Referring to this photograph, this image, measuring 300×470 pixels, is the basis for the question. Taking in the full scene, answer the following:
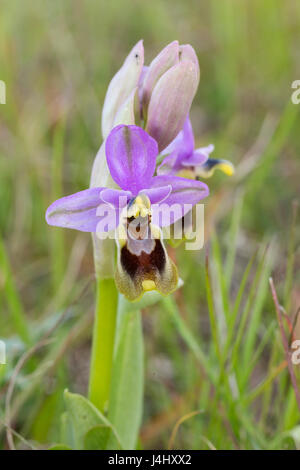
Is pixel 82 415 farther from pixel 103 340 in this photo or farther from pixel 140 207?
pixel 140 207

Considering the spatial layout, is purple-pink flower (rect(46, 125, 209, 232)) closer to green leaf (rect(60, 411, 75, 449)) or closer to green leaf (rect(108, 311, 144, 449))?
green leaf (rect(108, 311, 144, 449))

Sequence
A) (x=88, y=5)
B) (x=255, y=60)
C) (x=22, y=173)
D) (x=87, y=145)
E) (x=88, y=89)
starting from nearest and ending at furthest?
(x=22, y=173) → (x=87, y=145) → (x=88, y=89) → (x=255, y=60) → (x=88, y=5)

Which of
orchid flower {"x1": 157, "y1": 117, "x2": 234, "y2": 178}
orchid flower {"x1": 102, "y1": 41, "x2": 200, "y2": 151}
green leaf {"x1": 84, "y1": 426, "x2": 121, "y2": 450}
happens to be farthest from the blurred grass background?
orchid flower {"x1": 102, "y1": 41, "x2": 200, "y2": 151}

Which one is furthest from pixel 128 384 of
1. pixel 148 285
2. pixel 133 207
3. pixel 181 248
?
pixel 181 248

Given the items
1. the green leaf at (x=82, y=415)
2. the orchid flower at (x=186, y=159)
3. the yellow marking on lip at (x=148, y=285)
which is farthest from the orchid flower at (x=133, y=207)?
the green leaf at (x=82, y=415)
